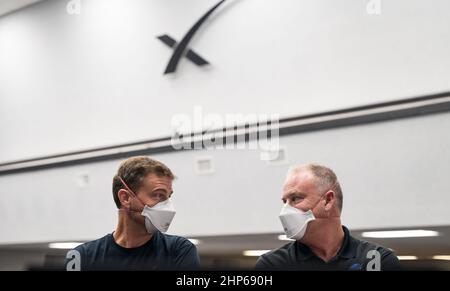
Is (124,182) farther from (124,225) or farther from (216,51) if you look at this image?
(216,51)

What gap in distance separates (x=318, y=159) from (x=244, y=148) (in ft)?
0.93

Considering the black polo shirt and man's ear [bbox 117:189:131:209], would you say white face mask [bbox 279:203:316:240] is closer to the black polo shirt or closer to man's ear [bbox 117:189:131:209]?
the black polo shirt

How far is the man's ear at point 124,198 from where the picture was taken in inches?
87.1

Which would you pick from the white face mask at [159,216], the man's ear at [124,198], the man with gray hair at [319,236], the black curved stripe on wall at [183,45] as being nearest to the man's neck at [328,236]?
the man with gray hair at [319,236]

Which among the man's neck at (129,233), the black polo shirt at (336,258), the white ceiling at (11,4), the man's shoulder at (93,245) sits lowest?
the black polo shirt at (336,258)

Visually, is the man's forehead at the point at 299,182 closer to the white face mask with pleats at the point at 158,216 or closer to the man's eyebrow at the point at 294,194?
the man's eyebrow at the point at 294,194

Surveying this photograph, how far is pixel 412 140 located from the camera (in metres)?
2.00

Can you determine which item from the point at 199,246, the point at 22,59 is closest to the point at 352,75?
the point at 199,246

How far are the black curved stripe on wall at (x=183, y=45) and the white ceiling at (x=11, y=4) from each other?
26.5 inches

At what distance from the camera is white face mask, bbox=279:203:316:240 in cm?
202

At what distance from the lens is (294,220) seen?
2037 mm

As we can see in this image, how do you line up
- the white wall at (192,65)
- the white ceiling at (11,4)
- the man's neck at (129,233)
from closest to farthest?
the white wall at (192,65), the man's neck at (129,233), the white ceiling at (11,4)

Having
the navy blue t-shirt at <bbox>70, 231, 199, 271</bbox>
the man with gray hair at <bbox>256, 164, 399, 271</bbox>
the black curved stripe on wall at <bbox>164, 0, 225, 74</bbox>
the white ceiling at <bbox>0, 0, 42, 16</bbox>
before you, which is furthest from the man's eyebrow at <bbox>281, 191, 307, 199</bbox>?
the white ceiling at <bbox>0, 0, 42, 16</bbox>
